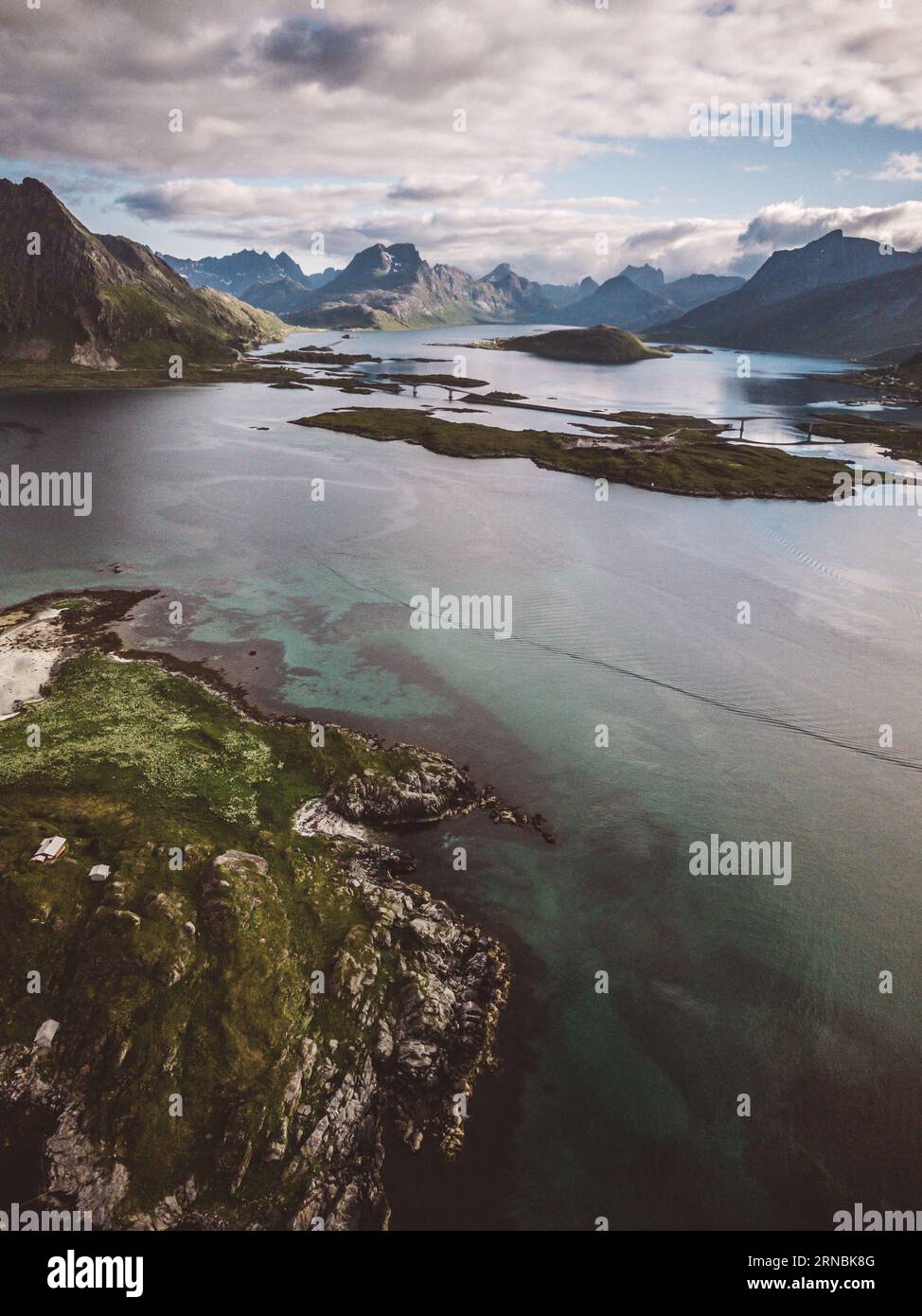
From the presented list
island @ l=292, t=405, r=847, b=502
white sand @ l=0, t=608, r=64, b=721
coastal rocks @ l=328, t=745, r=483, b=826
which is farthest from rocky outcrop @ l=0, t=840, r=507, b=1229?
island @ l=292, t=405, r=847, b=502

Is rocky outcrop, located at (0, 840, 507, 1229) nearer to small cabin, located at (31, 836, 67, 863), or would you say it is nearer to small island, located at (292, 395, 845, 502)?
small cabin, located at (31, 836, 67, 863)

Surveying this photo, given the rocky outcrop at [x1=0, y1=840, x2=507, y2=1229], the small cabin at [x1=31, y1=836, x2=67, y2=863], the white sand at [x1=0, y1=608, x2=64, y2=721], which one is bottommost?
the rocky outcrop at [x1=0, y1=840, x2=507, y2=1229]

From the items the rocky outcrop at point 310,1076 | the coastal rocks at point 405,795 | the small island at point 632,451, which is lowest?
the rocky outcrop at point 310,1076

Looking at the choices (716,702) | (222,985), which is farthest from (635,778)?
(222,985)

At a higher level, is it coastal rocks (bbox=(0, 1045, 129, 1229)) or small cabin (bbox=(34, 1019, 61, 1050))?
small cabin (bbox=(34, 1019, 61, 1050))

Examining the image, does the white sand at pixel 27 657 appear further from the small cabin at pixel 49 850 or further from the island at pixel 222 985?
the small cabin at pixel 49 850

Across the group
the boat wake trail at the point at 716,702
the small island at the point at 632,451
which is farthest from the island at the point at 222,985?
the small island at the point at 632,451

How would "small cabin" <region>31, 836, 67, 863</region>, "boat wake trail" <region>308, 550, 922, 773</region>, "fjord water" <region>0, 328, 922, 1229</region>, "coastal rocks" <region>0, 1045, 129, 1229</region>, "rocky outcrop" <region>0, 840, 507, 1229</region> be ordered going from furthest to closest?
"boat wake trail" <region>308, 550, 922, 773</region>
"small cabin" <region>31, 836, 67, 863</region>
"fjord water" <region>0, 328, 922, 1229</region>
"rocky outcrop" <region>0, 840, 507, 1229</region>
"coastal rocks" <region>0, 1045, 129, 1229</region>
